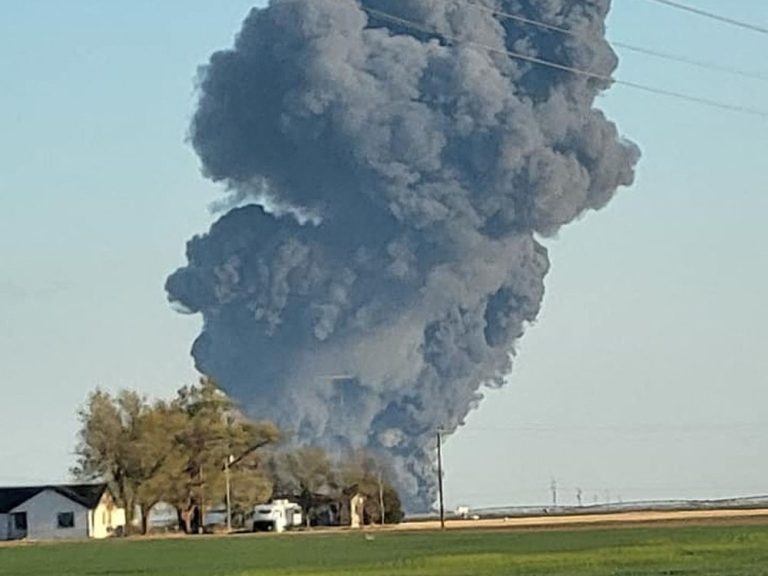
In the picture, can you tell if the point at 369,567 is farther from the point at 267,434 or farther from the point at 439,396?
the point at 439,396

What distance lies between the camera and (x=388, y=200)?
333 ft

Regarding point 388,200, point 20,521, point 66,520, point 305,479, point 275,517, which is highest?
point 388,200

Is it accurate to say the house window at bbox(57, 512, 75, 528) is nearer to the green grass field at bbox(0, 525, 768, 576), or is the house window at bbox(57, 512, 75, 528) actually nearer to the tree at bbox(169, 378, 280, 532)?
the tree at bbox(169, 378, 280, 532)

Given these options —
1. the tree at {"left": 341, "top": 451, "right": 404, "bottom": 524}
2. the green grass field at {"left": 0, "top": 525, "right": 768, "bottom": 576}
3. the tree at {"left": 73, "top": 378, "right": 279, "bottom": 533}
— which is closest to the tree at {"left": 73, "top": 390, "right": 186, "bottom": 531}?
the tree at {"left": 73, "top": 378, "right": 279, "bottom": 533}

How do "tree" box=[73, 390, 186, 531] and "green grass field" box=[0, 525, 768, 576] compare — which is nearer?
"green grass field" box=[0, 525, 768, 576]

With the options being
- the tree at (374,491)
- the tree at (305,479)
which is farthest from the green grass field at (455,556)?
the tree at (305,479)

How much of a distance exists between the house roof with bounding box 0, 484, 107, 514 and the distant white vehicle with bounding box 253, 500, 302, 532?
806cm

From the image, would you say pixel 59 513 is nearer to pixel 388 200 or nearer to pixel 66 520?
pixel 66 520

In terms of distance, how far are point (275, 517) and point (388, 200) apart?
1586 cm

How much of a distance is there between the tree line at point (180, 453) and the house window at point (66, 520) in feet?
6.36

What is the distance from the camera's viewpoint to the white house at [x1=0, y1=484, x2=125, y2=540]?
100 metres

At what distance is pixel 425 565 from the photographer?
43.3 m

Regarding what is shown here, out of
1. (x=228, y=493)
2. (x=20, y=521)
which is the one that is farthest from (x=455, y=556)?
(x=20, y=521)

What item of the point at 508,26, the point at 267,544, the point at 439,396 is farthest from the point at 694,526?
the point at 439,396
